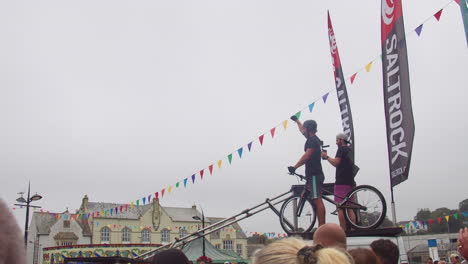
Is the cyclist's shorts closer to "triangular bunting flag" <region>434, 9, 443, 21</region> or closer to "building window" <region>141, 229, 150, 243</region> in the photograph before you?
"triangular bunting flag" <region>434, 9, 443, 21</region>

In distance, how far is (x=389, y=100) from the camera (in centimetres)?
775

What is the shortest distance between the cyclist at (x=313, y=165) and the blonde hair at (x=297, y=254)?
486 centimetres

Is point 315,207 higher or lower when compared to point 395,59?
lower

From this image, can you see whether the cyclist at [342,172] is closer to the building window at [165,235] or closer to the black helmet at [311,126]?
the black helmet at [311,126]

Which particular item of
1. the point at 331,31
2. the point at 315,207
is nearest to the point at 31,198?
the point at 331,31

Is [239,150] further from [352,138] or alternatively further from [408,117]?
[408,117]

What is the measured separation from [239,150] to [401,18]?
20.2 ft

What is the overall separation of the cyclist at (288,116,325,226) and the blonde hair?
15.9 ft

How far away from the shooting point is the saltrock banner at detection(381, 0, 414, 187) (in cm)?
728

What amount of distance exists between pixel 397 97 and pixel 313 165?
2.20m

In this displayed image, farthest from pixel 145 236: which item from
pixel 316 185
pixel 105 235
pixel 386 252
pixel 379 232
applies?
pixel 386 252

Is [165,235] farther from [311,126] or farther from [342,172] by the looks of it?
[311,126]

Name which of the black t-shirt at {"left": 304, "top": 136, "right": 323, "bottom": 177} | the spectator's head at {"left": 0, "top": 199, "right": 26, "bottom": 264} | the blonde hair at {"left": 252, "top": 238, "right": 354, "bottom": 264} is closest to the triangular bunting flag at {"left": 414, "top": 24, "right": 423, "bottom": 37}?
the black t-shirt at {"left": 304, "top": 136, "right": 323, "bottom": 177}

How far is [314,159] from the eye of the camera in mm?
6586
